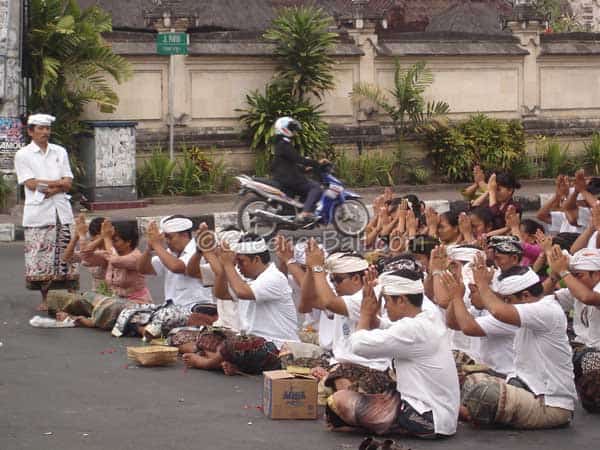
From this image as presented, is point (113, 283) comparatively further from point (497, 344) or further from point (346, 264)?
point (497, 344)

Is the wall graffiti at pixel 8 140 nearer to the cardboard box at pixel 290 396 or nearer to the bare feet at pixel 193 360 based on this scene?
the bare feet at pixel 193 360

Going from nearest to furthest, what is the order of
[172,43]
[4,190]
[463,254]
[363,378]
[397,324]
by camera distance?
[397,324]
[363,378]
[463,254]
[4,190]
[172,43]

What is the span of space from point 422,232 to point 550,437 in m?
4.59

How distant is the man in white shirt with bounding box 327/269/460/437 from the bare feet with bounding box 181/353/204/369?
7.17ft

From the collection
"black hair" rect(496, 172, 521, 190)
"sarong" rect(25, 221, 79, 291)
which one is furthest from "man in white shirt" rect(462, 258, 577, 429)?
"sarong" rect(25, 221, 79, 291)

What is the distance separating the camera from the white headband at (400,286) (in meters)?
7.76

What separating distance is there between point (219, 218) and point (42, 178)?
6.96m

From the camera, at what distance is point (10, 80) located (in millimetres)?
19562

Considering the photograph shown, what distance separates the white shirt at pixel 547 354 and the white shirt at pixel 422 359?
1.79 ft

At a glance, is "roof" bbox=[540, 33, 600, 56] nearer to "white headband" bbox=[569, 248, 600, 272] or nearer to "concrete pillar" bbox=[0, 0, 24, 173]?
"concrete pillar" bbox=[0, 0, 24, 173]

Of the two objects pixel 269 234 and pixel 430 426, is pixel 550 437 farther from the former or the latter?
pixel 269 234

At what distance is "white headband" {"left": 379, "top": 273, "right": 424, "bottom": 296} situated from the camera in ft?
25.5

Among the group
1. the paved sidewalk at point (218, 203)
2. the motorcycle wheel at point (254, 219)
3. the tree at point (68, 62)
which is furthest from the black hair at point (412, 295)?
the tree at point (68, 62)

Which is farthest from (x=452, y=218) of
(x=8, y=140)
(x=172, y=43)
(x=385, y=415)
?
(x=8, y=140)
